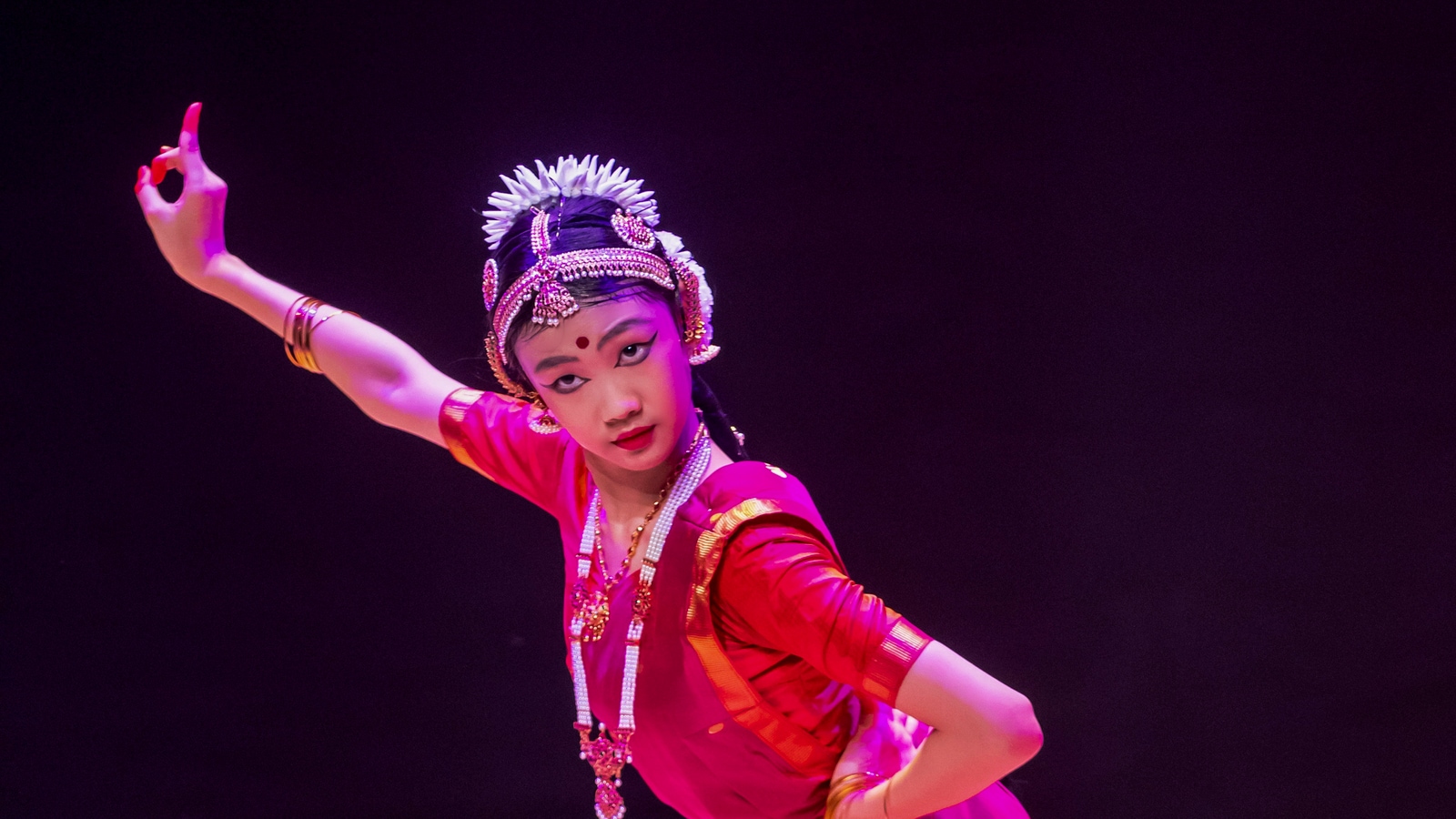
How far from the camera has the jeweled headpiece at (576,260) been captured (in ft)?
4.25

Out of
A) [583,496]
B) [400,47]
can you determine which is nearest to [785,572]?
[583,496]

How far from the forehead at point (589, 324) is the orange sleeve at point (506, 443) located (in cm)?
29

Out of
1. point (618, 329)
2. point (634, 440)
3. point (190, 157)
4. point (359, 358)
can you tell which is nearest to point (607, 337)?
point (618, 329)

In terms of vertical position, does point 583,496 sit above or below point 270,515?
below

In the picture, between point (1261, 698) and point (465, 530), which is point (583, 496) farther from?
point (1261, 698)

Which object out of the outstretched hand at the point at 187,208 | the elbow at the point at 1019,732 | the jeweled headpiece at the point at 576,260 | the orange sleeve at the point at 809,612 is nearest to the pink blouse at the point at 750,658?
the orange sleeve at the point at 809,612

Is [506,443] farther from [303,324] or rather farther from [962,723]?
[962,723]

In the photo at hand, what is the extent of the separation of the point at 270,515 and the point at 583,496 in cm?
90

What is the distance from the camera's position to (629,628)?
1352mm

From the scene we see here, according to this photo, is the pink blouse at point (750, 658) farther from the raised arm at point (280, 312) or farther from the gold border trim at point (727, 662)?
the raised arm at point (280, 312)

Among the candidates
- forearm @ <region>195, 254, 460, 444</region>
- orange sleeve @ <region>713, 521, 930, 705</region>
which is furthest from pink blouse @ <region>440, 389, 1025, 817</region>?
forearm @ <region>195, 254, 460, 444</region>

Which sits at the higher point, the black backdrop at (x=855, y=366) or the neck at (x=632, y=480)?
the black backdrop at (x=855, y=366)

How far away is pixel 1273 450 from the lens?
1.92m

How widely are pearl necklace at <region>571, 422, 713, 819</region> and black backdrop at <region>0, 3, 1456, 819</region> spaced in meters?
0.58
